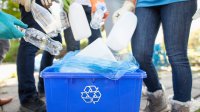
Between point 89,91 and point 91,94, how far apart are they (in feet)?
0.06

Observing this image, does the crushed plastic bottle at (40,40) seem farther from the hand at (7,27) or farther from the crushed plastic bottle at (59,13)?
the hand at (7,27)

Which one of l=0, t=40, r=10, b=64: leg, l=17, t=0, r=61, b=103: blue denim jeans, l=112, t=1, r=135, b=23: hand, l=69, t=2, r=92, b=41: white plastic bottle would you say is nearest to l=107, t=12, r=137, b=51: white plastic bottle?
l=112, t=1, r=135, b=23: hand

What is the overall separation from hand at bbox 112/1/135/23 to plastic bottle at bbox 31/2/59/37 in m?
0.39

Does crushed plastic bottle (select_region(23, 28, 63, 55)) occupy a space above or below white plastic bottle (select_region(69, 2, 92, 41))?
below

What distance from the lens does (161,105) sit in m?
2.69

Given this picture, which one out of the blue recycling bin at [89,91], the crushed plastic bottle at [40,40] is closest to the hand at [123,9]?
the crushed plastic bottle at [40,40]

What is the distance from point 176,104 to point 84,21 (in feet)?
2.77

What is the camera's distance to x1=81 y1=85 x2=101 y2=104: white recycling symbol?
195 centimetres

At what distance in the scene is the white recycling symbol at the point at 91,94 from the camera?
1.95m

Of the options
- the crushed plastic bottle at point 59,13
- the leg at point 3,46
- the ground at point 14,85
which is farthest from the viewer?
the ground at point 14,85

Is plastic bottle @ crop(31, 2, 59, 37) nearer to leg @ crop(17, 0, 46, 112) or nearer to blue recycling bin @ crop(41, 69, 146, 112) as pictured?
leg @ crop(17, 0, 46, 112)

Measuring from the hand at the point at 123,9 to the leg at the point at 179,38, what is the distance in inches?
8.3

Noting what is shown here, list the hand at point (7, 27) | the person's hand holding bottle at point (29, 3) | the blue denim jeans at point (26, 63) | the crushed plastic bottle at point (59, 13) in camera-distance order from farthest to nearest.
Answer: the blue denim jeans at point (26, 63) < the crushed plastic bottle at point (59, 13) < the person's hand holding bottle at point (29, 3) < the hand at point (7, 27)

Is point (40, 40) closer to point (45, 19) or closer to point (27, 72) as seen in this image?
point (45, 19)
